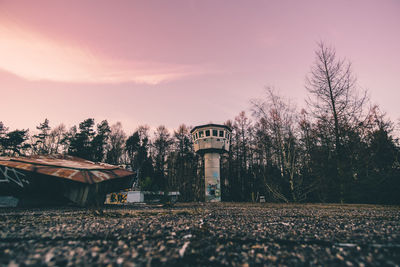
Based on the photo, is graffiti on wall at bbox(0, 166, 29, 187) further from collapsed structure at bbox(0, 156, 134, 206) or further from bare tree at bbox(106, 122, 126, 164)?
bare tree at bbox(106, 122, 126, 164)

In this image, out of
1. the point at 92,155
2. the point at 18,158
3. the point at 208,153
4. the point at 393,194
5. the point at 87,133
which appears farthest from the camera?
the point at 87,133

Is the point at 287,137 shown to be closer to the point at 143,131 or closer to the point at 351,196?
the point at 351,196

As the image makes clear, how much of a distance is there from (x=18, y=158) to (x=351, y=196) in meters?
26.6

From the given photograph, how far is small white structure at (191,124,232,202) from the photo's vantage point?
3111 cm

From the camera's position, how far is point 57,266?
2.17m

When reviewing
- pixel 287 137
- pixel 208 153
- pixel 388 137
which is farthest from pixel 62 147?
pixel 388 137

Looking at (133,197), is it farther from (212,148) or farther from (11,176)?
(11,176)

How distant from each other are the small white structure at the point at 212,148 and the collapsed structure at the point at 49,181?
19547 mm

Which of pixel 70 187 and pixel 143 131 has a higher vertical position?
pixel 143 131

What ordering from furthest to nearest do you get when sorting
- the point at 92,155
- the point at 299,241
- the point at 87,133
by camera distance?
the point at 87,133 → the point at 92,155 → the point at 299,241

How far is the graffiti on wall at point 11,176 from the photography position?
37.2 feet

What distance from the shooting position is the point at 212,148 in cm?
3166

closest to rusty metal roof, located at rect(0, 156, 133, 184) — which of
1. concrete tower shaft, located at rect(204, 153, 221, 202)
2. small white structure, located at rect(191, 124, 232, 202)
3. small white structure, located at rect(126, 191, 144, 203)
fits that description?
small white structure, located at rect(126, 191, 144, 203)

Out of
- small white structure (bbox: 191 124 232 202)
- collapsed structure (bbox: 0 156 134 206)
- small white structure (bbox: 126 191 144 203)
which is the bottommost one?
small white structure (bbox: 126 191 144 203)
